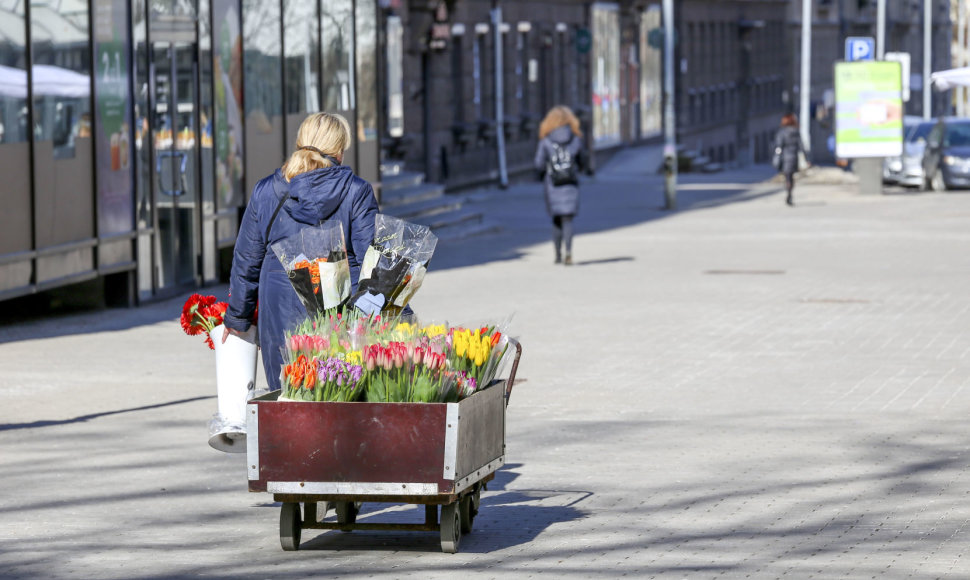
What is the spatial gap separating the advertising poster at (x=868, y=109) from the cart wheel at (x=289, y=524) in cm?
3018

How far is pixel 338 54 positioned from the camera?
22469 millimetres

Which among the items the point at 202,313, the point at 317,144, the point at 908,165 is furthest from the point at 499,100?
the point at 317,144

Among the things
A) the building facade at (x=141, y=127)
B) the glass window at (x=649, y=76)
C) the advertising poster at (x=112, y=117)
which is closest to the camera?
the building facade at (x=141, y=127)

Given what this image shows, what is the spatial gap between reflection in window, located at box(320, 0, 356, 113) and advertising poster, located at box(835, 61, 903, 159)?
1562 cm

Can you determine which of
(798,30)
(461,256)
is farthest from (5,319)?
(798,30)

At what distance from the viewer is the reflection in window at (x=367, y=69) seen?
922 inches

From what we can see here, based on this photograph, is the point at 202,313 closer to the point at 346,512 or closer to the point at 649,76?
the point at 346,512

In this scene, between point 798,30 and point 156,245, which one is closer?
point 156,245

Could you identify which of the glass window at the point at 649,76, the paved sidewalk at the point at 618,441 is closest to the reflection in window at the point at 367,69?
the paved sidewalk at the point at 618,441

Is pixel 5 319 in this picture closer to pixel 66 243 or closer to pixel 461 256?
pixel 66 243

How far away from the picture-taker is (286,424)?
6.79m

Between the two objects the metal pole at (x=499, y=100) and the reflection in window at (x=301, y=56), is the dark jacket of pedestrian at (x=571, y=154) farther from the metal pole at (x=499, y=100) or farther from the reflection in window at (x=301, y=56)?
the metal pole at (x=499, y=100)

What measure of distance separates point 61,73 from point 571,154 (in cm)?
682

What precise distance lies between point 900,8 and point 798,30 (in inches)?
591
